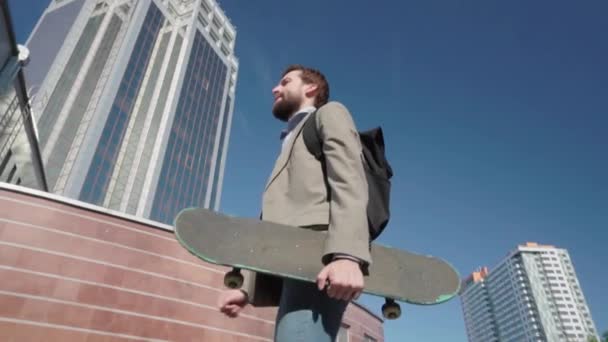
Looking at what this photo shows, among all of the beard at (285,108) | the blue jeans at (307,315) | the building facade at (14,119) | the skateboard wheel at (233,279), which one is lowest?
the blue jeans at (307,315)

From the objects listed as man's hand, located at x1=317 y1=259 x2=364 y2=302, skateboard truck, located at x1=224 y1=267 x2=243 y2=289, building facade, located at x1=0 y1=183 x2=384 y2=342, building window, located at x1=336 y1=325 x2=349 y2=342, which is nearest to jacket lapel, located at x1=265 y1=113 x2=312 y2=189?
skateboard truck, located at x1=224 y1=267 x2=243 y2=289

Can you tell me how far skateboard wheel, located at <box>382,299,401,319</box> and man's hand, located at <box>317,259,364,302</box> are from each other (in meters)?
0.24

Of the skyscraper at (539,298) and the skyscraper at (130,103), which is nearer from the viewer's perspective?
the skyscraper at (130,103)

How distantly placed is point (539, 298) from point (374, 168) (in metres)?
135

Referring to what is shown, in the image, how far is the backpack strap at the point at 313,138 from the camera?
61.4 inches

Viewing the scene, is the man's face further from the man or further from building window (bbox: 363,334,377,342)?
building window (bbox: 363,334,377,342)

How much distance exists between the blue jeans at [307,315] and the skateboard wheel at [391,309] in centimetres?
17

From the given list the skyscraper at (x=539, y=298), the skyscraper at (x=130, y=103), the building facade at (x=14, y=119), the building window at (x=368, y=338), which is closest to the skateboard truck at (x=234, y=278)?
the building facade at (x=14, y=119)

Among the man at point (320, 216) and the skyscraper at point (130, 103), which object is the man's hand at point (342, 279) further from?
the skyscraper at point (130, 103)

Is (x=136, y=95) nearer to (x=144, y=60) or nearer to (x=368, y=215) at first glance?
(x=144, y=60)

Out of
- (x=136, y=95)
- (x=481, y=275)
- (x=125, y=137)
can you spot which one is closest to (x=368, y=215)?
(x=125, y=137)

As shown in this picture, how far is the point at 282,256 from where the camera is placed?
1275 millimetres

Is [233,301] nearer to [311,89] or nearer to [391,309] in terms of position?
[391,309]

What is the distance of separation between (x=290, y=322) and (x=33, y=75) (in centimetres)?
6288
